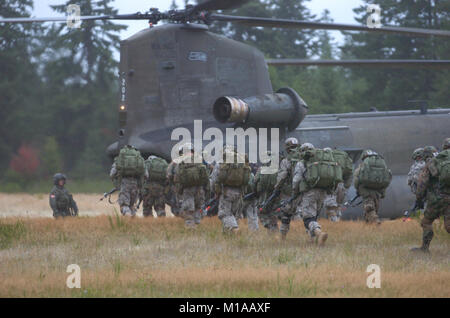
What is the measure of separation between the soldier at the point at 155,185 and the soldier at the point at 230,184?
130 inches

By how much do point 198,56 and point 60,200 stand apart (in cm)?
464

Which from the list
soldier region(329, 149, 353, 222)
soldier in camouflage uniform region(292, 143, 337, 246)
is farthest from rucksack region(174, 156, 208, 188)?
soldier region(329, 149, 353, 222)

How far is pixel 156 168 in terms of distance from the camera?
567 inches

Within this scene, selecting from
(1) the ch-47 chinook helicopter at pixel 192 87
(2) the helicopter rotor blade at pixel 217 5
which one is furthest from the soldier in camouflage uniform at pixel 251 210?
(2) the helicopter rotor blade at pixel 217 5

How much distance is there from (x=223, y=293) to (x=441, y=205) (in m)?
4.00

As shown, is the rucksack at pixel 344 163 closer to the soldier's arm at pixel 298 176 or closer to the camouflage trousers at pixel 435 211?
the soldier's arm at pixel 298 176

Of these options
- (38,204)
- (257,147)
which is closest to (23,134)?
(38,204)

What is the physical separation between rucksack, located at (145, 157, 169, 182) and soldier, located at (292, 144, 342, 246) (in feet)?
15.5

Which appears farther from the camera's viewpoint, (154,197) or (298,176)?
(154,197)

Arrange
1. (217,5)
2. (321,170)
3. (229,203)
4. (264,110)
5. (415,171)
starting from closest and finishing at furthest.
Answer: (321,170)
(229,203)
(415,171)
(217,5)
(264,110)

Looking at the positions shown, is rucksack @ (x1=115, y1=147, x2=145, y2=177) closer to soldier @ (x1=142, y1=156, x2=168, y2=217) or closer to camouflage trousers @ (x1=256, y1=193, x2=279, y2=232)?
soldier @ (x1=142, y1=156, x2=168, y2=217)

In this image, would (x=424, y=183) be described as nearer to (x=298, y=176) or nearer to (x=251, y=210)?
(x=298, y=176)

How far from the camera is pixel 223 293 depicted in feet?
22.0

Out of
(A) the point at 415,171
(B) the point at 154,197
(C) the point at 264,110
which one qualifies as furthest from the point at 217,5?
(A) the point at 415,171
